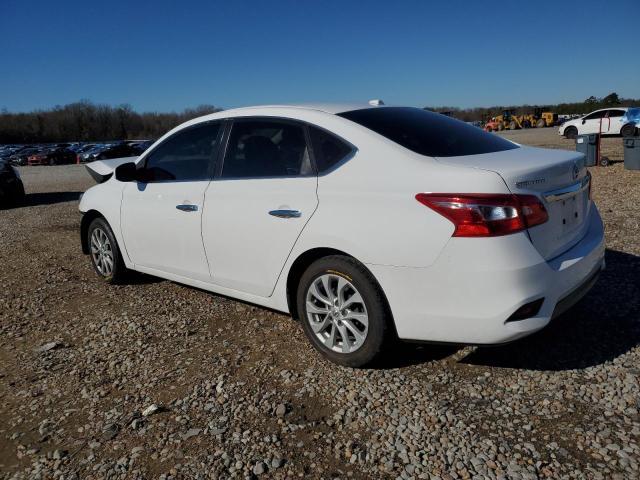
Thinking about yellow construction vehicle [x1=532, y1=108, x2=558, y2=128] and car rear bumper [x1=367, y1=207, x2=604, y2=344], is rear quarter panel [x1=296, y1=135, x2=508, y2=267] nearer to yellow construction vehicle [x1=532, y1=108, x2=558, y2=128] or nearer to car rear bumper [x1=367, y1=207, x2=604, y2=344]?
car rear bumper [x1=367, y1=207, x2=604, y2=344]

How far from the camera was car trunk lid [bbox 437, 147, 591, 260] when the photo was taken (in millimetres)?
2742

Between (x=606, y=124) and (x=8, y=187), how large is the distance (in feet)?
89.5

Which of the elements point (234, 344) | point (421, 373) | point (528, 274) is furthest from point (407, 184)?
point (234, 344)

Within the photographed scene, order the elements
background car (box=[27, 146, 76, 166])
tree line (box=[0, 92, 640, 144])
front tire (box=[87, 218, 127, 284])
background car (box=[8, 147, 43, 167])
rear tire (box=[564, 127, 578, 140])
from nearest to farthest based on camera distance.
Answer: front tire (box=[87, 218, 127, 284]) → rear tire (box=[564, 127, 578, 140]) → background car (box=[27, 146, 76, 166]) → background car (box=[8, 147, 43, 167]) → tree line (box=[0, 92, 640, 144])

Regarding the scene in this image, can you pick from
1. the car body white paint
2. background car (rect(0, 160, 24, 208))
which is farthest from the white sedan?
→ the car body white paint

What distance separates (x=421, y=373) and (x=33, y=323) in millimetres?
3349

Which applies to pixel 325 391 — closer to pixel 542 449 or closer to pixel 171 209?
pixel 542 449

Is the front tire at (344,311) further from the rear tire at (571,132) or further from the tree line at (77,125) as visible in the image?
the tree line at (77,125)

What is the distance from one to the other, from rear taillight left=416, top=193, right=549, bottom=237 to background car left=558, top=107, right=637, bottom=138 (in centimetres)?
2664

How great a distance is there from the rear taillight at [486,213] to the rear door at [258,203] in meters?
0.91

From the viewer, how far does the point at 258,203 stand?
3521mm

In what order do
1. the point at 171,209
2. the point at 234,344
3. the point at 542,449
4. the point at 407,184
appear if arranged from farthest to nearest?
the point at 171,209, the point at 234,344, the point at 407,184, the point at 542,449

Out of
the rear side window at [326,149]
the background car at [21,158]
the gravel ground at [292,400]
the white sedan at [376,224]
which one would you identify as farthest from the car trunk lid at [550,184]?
the background car at [21,158]

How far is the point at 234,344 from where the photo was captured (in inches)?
149
